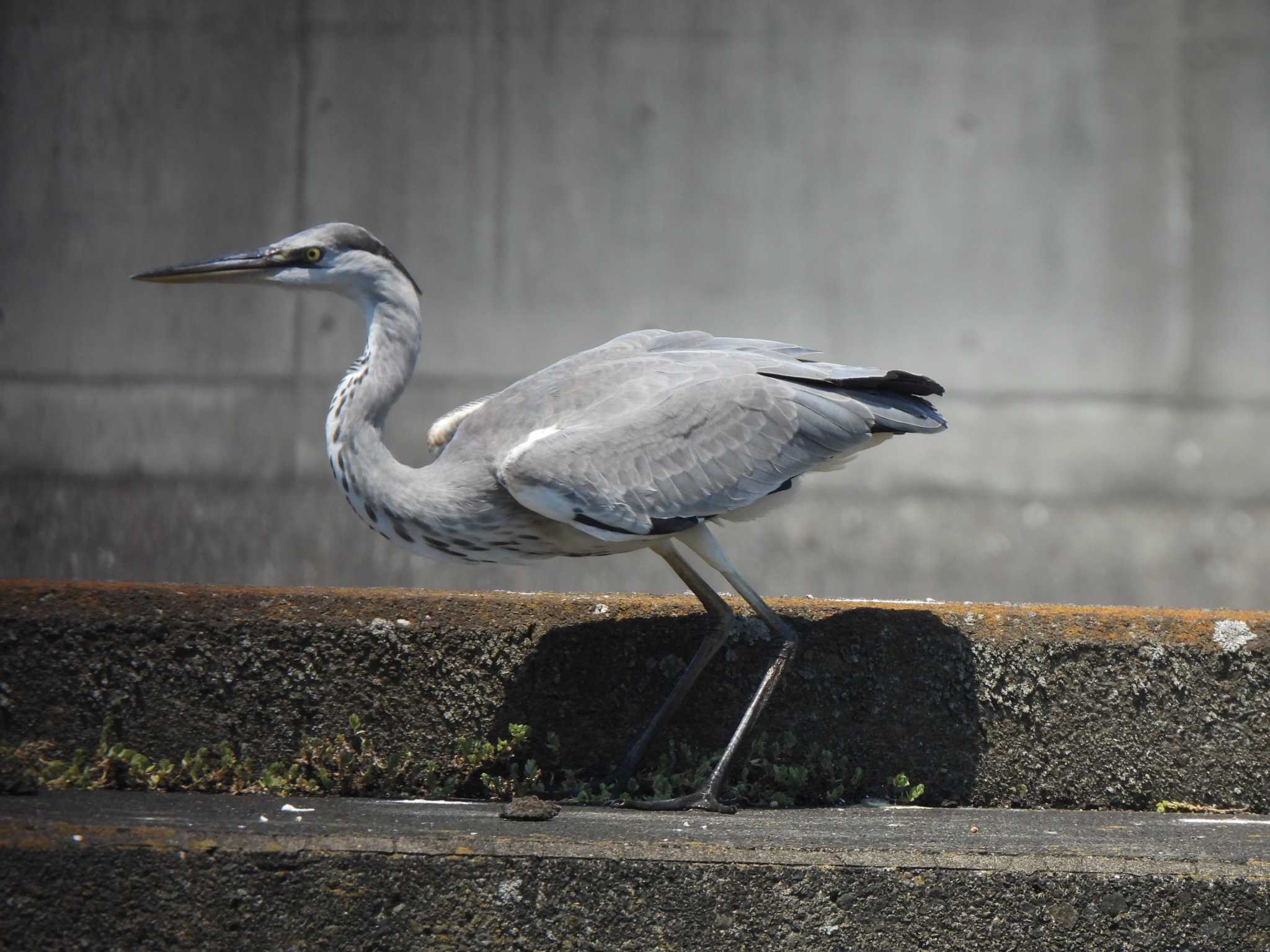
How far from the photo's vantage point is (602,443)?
144 inches

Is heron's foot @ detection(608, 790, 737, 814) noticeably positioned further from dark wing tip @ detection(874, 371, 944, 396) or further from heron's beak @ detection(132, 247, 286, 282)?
heron's beak @ detection(132, 247, 286, 282)

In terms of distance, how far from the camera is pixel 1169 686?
3713 millimetres

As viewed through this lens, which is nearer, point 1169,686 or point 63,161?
point 1169,686

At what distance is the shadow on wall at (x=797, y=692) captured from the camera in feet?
12.3

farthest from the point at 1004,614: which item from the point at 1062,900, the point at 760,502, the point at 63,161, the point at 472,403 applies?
the point at 63,161

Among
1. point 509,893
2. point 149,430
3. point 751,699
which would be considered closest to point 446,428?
point 751,699

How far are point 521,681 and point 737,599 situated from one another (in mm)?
760

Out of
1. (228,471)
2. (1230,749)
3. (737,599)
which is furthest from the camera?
(228,471)

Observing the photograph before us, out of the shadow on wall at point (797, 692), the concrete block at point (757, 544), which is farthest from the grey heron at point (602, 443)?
the concrete block at point (757, 544)

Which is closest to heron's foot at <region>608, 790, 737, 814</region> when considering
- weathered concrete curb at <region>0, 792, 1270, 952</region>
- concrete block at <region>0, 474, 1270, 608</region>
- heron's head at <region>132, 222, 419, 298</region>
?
weathered concrete curb at <region>0, 792, 1270, 952</region>

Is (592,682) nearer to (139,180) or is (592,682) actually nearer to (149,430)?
(149,430)

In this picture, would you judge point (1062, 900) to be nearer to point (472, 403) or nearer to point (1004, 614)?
point (1004, 614)

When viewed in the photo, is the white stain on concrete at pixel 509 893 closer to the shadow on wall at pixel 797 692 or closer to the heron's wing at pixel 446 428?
the shadow on wall at pixel 797 692

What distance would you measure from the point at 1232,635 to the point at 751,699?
55.2 inches
